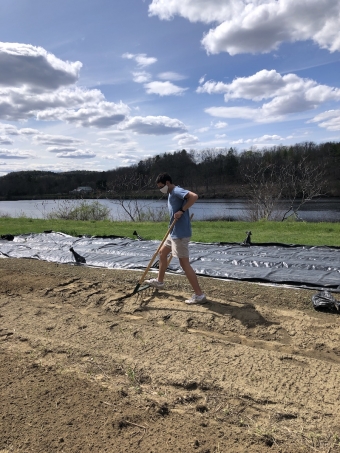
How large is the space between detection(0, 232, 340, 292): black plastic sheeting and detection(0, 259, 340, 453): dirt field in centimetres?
108

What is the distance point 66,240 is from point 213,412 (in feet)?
29.1

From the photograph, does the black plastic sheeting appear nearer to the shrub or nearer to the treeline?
the shrub

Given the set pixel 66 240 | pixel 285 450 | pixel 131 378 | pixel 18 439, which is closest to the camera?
pixel 285 450

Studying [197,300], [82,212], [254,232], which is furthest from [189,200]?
→ [82,212]

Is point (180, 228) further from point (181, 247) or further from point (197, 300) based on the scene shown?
point (197, 300)

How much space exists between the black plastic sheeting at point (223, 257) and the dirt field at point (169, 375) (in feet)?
3.55

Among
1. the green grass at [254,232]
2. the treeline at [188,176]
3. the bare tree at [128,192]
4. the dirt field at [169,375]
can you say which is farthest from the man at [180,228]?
the treeline at [188,176]

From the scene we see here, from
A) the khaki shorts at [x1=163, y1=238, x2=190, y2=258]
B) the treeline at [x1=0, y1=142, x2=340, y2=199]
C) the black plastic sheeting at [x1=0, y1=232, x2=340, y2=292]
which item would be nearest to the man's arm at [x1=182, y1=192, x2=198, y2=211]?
the khaki shorts at [x1=163, y1=238, x2=190, y2=258]

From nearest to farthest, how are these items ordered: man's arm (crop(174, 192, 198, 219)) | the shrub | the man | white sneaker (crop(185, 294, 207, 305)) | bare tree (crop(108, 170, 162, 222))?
man's arm (crop(174, 192, 198, 219)), the man, white sneaker (crop(185, 294, 207, 305)), the shrub, bare tree (crop(108, 170, 162, 222))

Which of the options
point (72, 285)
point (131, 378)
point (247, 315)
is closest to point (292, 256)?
point (247, 315)

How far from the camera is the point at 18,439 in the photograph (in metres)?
2.41

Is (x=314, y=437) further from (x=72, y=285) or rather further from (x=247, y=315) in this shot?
(x=72, y=285)

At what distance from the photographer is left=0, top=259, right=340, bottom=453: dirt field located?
2382 millimetres

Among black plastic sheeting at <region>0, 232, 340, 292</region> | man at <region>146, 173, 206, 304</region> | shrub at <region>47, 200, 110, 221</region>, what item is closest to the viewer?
man at <region>146, 173, 206, 304</region>
